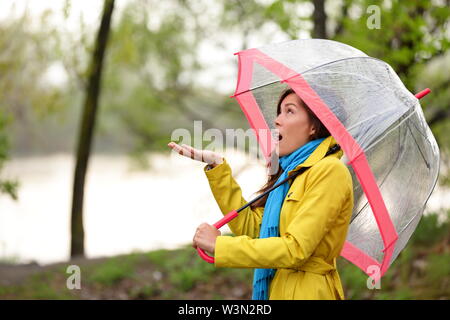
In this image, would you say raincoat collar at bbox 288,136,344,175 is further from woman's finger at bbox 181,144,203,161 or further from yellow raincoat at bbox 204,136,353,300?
Answer: woman's finger at bbox 181,144,203,161

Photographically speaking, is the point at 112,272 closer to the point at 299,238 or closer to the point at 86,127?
the point at 86,127

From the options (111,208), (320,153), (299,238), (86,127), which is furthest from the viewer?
(111,208)

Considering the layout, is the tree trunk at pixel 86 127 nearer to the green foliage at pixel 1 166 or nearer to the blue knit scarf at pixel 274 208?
the green foliage at pixel 1 166

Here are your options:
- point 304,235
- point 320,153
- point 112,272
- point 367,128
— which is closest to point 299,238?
point 304,235

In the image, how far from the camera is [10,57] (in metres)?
6.51

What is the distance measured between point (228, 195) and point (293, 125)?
44 cm

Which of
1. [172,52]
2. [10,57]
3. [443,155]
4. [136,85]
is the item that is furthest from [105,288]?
[136,85]

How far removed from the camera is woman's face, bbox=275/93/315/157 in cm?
249

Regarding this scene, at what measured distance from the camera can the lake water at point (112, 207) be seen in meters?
10.4

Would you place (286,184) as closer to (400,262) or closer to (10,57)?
(400,262)

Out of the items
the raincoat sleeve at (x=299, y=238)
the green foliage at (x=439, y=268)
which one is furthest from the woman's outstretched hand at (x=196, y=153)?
the green foliage at (x=439, y=268)

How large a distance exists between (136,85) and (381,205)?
9484 millimetres

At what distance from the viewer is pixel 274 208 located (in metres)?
2.47

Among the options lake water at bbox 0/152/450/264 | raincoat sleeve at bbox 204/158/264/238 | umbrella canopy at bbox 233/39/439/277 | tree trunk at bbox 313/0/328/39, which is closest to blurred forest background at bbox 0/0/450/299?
tree trunk at bbox 313/0/328/39
